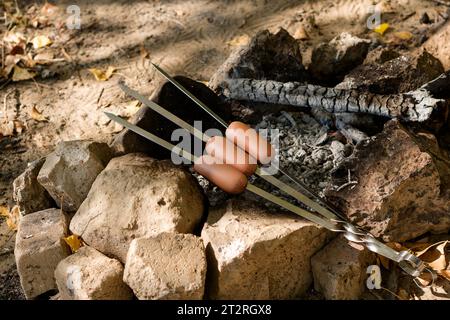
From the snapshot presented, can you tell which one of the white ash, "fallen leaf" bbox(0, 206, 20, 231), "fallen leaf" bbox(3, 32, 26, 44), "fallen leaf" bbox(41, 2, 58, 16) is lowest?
"fallen leaf" bbox(0, 206, 20, 231)

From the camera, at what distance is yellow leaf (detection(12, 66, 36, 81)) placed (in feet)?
17.4

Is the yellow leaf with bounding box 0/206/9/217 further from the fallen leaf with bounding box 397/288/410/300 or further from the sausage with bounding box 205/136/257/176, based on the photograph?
the fallen leaf with bounding box 397/288/410/300

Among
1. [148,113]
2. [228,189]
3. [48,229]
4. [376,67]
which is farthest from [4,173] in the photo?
[376,67]

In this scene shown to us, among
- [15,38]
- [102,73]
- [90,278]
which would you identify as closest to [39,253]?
[90,278]

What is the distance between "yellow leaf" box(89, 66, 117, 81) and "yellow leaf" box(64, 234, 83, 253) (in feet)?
7.29

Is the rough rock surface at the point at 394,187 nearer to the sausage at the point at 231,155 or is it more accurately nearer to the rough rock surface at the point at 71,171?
the sausage at the point at 231,155

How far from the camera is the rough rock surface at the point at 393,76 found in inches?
155

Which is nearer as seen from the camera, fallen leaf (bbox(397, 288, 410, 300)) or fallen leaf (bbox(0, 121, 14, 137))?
fallen leaf (bbox(397, 288, 410, 300))

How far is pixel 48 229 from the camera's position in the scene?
Result: 3.48m

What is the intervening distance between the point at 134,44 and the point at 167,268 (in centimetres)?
323

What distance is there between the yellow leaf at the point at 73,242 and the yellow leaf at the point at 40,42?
2.96 meters

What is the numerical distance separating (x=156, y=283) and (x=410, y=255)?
→ 5.07 feet

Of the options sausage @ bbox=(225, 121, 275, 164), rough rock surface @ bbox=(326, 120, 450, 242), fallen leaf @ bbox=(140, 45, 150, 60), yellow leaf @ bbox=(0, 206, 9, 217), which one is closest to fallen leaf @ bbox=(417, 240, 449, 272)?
rough rock surface @ bbox=(326, 120, 450, 242)
